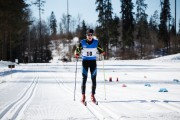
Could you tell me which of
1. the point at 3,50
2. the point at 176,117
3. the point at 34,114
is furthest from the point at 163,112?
the point at 3,50

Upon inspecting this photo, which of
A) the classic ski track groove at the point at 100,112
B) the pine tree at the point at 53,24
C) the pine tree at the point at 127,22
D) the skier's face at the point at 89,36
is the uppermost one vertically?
the pine tree at the point at 53,24

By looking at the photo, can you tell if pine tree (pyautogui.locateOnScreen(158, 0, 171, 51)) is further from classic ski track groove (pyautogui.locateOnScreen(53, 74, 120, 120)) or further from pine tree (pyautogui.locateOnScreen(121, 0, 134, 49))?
classic ski track groove (pyautogui.locateOnScreen(53, 74, 120, 120))

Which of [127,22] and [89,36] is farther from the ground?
[127,22]

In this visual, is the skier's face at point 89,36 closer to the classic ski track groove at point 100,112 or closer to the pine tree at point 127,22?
the classic ski track groove at point 100,112

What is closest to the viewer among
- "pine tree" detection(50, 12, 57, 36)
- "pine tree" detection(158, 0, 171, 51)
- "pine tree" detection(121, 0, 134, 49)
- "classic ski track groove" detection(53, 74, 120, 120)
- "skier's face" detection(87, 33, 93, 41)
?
"classic ski track groove" detection(53, 74, 120, 120)

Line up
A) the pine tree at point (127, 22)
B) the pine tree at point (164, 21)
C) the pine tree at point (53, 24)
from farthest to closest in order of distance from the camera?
1. the pine tree at point (53, 24)
2. the pine tree at point (164, 21)
3. the pine tree at point (127, 22)

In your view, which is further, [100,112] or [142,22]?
[142,22]

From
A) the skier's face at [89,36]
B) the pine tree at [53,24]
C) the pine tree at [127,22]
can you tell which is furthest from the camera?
the pine tree at [53,24]

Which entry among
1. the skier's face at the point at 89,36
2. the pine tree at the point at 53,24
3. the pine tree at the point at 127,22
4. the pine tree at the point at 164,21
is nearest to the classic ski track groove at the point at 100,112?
the skier's face at the point at 89,36

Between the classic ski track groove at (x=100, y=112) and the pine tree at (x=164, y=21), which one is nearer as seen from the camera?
the classic ski track groove at (x=100, y=112)

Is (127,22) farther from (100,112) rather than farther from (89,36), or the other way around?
(100,112)

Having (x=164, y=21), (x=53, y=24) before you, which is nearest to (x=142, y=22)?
(x=164, y=21)

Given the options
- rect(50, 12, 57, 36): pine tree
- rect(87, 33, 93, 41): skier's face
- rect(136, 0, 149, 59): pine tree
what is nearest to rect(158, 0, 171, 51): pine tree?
rect(136, 0, 149, 59): pine tree

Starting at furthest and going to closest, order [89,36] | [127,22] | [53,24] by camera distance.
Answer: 1. [53,24]
2. [127,22]
3. [89,36]
